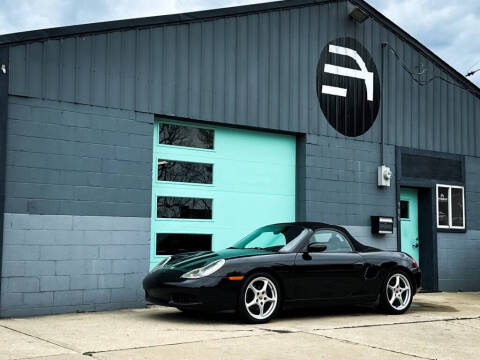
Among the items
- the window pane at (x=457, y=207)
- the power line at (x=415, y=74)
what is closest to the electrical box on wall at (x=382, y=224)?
the window pane at (x=457, y=207)

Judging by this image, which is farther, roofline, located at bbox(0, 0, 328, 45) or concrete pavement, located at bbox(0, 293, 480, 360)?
roofline, located at bbox(0, 0, 328, 45)

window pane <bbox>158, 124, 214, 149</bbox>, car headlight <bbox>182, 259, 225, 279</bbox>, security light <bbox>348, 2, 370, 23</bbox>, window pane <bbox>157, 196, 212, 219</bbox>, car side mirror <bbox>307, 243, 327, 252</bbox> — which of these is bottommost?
car headlight <bbox>182, 259, 225, 279</bbox>

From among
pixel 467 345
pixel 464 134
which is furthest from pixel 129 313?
pixel 464 134

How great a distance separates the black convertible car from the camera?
8.01 meters

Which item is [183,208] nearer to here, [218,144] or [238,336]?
[218,144]

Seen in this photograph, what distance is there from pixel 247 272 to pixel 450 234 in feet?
26.1

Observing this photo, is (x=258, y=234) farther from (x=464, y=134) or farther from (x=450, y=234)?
(x=464, y=134)

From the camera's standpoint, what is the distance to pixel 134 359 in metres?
5.73

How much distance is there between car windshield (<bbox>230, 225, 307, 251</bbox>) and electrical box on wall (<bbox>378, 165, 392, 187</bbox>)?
4.49m

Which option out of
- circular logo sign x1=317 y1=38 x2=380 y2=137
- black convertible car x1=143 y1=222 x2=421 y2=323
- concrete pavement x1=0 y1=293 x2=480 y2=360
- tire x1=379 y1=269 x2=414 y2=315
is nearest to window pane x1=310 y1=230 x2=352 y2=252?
black convertible car x1=143 y1=222 x2=421 y2=323

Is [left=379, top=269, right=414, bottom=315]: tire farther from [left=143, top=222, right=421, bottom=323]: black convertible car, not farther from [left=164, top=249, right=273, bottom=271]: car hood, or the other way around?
[left=164, top=249, right=273, bottom=271]: car hood

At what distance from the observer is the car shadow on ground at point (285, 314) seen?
8.34 m

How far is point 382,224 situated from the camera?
520 inches

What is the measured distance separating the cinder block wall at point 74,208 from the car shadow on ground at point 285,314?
1.10 meters
